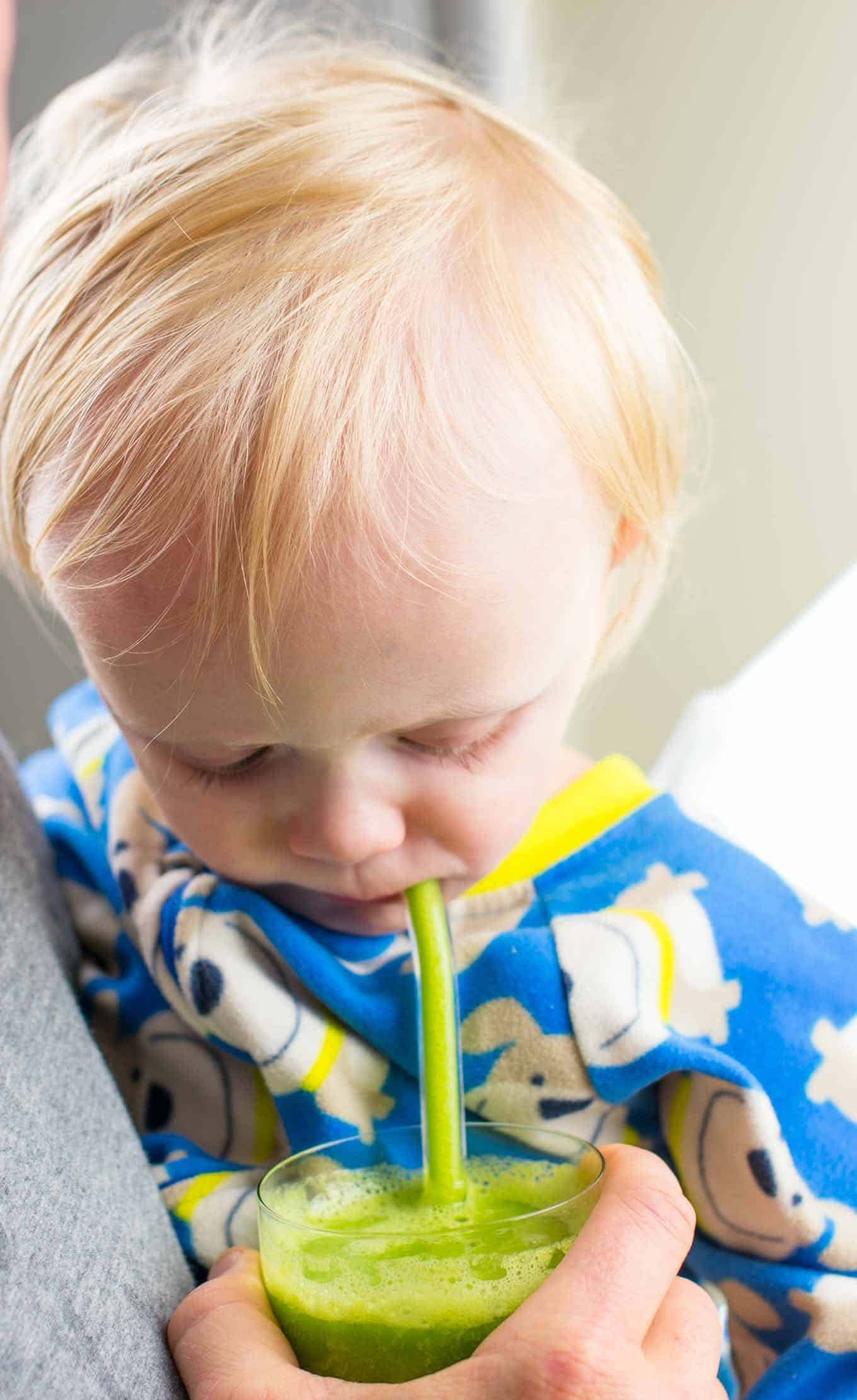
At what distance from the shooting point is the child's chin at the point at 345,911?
A: 0.84 m

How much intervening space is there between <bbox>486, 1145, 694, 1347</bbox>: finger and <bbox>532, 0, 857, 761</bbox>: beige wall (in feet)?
3.91

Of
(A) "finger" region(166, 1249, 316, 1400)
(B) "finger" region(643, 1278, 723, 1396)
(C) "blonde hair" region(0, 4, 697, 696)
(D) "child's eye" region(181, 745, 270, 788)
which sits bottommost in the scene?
(A) "finger" region(166, 1249, 316, 1400)

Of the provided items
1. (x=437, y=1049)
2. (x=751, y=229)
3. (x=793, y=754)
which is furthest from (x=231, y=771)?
(x=751, y=229)

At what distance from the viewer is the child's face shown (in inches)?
27.2

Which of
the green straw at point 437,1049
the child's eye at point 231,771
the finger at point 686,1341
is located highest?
the child's eye at point 231,771

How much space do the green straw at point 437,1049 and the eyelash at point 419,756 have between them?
0.28ft

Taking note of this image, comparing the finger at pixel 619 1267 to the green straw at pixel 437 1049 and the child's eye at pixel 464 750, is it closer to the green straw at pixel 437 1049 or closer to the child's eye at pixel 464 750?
the green straw at pixel 437 1049

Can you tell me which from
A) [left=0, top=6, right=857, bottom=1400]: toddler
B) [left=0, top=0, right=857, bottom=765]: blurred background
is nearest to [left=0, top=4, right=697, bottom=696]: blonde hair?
[left=0, top=6, right=857, bottom=1400]: toddler

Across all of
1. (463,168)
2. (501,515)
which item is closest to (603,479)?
(501,515)

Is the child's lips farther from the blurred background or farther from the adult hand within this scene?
the blurred background

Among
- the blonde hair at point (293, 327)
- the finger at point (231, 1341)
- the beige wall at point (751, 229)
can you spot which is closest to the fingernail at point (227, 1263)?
the finger at point (231, 1341)

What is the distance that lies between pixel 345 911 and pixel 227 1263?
0.23 m

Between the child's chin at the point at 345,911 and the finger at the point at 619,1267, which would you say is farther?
the child's chin at the point at 345,911

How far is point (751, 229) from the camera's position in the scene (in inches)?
67.1
